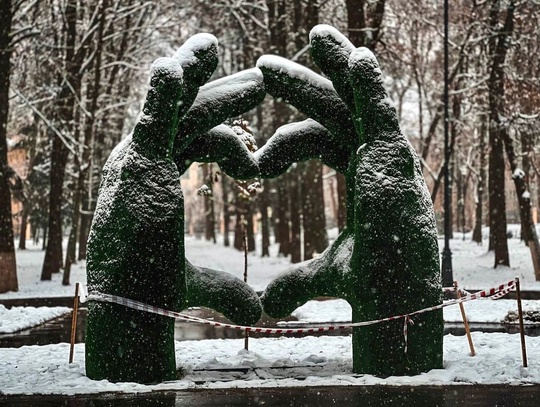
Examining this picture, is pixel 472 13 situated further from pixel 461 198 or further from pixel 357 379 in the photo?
pixel 461 198

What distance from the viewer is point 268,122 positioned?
107ft

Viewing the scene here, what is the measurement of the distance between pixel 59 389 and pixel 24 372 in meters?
1.29

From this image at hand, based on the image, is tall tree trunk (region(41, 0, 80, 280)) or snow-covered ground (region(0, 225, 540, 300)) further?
tall tree trunk (region(41, 0, 80, 280))

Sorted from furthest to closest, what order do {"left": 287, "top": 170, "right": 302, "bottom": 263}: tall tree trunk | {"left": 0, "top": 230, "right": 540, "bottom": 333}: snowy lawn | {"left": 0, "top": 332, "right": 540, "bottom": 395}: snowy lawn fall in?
{"left": 287, "top": 170, "right": 302, "bottom": 263}: tall tree trunk
{"left": 0, "top": 230, "right": 540, "bottom": 333}: snowy lawn
{"left": 0, "top": 332, "right": 540, "bottom": 395}: snowy lawn

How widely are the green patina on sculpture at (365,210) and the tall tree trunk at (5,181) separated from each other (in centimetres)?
1354

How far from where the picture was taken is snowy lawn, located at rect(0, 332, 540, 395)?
8.20 metres

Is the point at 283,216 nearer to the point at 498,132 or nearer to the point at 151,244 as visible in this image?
the point at 498,132

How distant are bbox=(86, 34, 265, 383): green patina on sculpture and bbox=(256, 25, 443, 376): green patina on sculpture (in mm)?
999

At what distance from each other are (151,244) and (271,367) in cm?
261

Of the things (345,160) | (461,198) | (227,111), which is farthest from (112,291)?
(461,198)

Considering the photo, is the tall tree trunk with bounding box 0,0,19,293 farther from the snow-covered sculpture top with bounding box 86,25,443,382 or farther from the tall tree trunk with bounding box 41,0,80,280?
the snow-covered sculpture top with bounding box 86,25,443,382

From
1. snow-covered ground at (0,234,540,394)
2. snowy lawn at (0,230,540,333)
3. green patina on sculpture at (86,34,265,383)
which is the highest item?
green patina on sculpture at (86,34,265,383)

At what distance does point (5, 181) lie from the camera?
2047 centimetres

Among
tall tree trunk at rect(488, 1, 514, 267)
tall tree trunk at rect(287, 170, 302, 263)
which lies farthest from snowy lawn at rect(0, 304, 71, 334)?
tall tree trunk at rect(488, 1, 514, 267)
